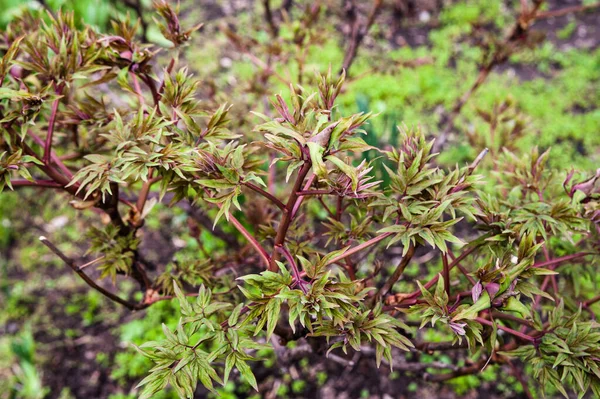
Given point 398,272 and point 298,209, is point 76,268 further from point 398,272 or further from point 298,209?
point 398,272

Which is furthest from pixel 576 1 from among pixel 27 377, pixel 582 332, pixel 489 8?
pixel 27 377

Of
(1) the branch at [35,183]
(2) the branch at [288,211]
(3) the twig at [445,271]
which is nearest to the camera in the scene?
(2) the branch at [288,211]

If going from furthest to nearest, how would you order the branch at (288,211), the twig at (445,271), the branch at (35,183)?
1. the branch at (35,183)
2. the twig at (445,271)
3. the branch at (288,211)

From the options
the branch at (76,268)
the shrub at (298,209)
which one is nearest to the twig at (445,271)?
the shrub at (298,209)

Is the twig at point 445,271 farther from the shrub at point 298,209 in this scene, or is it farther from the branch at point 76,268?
the branch at point 76,268

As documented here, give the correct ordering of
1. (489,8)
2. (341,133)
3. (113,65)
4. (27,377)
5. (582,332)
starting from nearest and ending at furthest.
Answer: (341,133) → (582,332) → (113,65) → (27,377) → (489,8)

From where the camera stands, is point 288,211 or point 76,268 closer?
point 288,211

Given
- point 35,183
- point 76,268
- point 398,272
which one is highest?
point 35,183

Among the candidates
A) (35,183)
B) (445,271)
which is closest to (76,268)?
(35,183)

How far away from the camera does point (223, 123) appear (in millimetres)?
1246

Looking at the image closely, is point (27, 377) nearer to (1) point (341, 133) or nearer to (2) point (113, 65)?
(2) point (113, 65)

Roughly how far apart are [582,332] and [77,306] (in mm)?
2559

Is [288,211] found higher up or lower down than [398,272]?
higher up

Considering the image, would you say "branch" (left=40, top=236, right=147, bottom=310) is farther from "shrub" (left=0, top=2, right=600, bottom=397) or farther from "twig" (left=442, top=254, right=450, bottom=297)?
"twig" (left=442, top=254, right=450, bottom=297)
